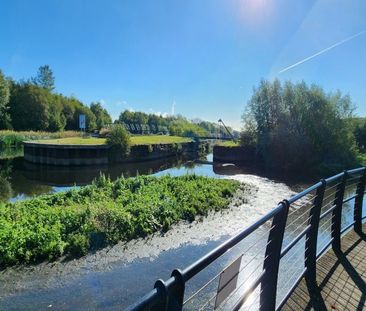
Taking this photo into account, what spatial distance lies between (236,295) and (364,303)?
8.35 feet

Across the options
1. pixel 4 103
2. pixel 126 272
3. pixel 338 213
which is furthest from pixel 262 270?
pixel 4 103

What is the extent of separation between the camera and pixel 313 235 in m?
3.35

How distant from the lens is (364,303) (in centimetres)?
294

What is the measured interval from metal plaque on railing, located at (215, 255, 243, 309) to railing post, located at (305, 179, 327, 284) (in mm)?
1795

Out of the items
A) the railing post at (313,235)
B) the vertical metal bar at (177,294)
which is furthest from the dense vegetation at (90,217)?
the vertical metal bar at (177,294)

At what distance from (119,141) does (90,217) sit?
2105cm

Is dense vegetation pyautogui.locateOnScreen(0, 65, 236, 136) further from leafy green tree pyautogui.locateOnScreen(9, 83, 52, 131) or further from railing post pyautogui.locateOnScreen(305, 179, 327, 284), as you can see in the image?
railing post pyautogui.locateOnScreen(305, 179, 327, 284)

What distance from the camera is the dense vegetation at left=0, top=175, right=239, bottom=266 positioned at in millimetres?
6266

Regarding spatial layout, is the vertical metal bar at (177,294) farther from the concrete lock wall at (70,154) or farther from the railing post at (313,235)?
the concrete lock wall at (70,154)

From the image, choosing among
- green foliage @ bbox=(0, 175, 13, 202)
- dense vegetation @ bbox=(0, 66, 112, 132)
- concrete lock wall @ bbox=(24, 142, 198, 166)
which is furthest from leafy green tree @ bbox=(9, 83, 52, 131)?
green foliage @ bbox=(0, 175, 13, 202)

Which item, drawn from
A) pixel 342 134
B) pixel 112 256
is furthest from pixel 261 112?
pixel 112 256

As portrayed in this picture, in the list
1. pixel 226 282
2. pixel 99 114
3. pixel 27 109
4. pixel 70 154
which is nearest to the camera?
pixel 226 282

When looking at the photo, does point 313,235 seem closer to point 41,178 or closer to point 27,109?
point 41,178

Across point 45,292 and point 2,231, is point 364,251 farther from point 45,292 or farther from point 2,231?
point 2,231
